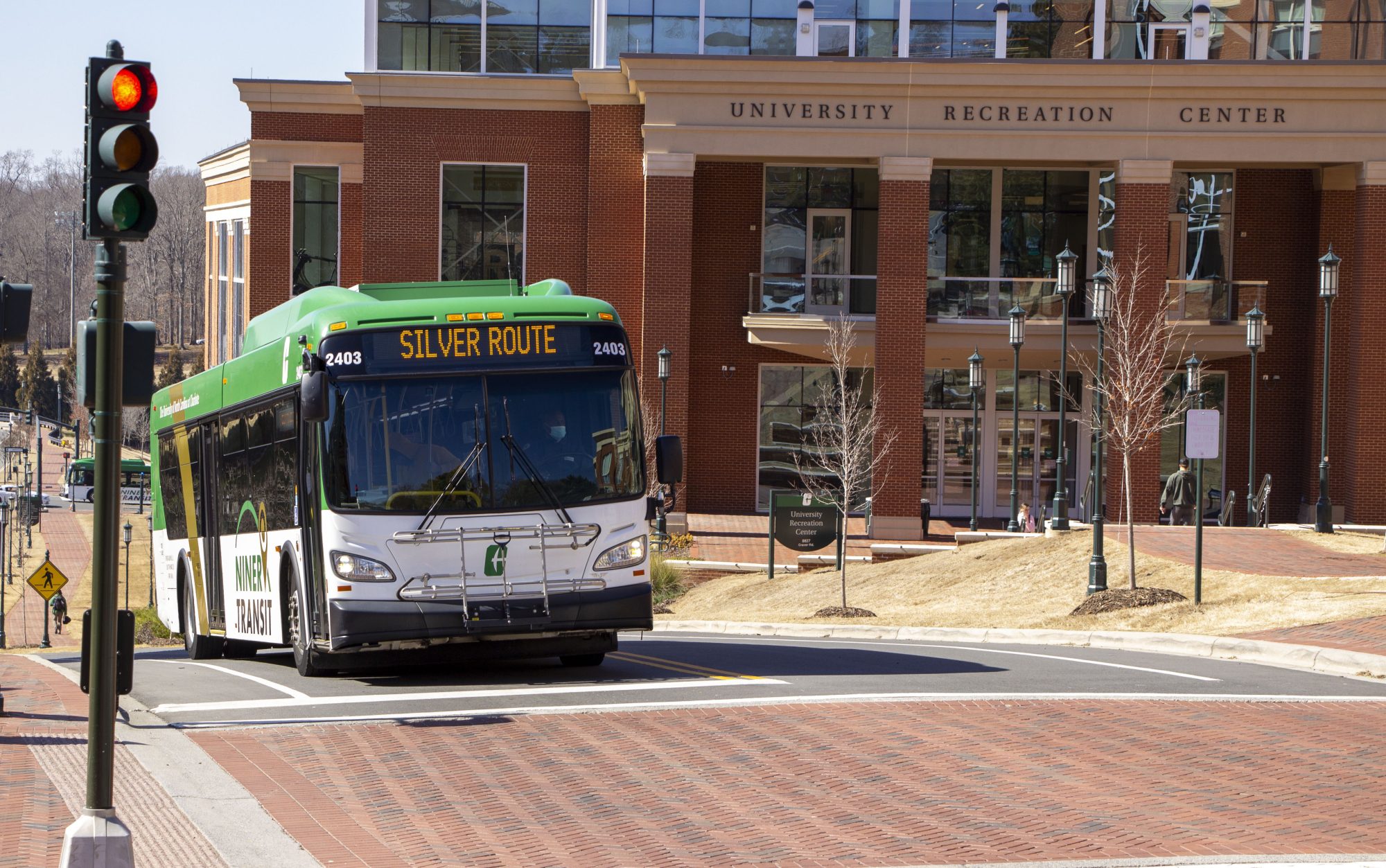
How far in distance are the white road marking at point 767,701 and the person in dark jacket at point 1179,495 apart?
62.3 ft

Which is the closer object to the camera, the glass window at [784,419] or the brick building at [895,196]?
the brick building at [895,196]

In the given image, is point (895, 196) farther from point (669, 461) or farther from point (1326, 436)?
point (669, 461)

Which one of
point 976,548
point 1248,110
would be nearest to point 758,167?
point 1248,110

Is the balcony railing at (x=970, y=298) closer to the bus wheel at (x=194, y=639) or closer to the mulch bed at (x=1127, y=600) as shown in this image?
the mulch bed at (x=1127, y=600)

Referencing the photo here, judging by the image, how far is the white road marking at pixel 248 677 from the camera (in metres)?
12.8

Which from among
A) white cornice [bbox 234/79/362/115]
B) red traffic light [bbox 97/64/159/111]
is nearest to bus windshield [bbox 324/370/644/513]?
red traffic light [bbox 97/64/159/111]

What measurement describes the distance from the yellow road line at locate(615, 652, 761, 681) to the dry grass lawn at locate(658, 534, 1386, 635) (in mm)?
6992

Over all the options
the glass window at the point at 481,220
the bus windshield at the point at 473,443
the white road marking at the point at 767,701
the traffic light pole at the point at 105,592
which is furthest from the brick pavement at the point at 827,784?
the glass window at the point at 481,220

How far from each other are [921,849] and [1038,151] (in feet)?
102

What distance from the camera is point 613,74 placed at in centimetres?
3825

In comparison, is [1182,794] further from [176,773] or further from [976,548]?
[976,548]

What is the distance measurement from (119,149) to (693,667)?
8501 mm

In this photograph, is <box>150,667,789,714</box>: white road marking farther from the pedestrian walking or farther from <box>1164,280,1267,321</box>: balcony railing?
the pedestrian walking

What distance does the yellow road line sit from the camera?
13.4 meters
